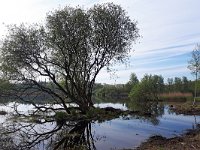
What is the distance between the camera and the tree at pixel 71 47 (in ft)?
155

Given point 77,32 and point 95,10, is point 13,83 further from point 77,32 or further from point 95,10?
point 95,10

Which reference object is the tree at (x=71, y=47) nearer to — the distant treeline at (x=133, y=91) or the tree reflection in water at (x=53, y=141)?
the distant treeline at (x=133, y=91)

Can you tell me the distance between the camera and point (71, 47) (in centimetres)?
5075

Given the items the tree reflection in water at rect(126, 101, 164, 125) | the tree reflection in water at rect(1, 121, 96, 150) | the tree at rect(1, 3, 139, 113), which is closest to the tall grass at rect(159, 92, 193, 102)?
the tree reflection in water at rect(126, 101, 164, 125)

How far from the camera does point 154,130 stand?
115 ft

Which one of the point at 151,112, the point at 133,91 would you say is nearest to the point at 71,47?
the point at 151,112

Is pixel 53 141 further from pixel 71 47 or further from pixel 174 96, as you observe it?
pixel 174 96

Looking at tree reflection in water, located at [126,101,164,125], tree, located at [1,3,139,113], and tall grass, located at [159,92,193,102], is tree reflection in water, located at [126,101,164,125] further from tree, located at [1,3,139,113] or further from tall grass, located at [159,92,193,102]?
tall grass, located at [159,92,193,102]

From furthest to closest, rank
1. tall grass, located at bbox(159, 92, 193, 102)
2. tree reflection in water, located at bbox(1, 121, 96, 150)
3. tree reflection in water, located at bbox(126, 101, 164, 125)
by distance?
tall grass, located at bbox(159, 92, 193, 102), tree reflection in water, located at bbox(126, 101, 164, 125), tree reflection in water, located at bbox(1, 121, 96, 150)

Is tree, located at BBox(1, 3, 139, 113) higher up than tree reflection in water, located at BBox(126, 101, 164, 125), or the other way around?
tree, located at BBox(1, 3, 139, 113)

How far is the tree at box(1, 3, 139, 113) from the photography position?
1864 inches

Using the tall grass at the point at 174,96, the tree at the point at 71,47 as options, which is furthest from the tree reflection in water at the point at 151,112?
the tall grass at the point at 174,96

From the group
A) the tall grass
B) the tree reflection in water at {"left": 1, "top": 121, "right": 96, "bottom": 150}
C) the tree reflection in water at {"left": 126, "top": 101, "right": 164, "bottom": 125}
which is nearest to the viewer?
the tree reflection in water at {"left": 1, "top": 121, "right": 96, "bottom": 150}

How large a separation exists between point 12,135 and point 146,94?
6859 cm
